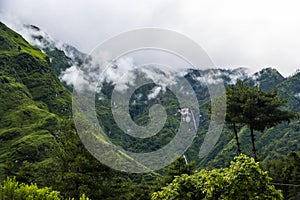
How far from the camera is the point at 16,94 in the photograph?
139 meters

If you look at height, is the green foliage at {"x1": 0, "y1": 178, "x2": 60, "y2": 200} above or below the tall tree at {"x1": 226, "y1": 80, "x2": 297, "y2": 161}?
below

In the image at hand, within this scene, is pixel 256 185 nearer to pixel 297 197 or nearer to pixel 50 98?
pixel 297 197

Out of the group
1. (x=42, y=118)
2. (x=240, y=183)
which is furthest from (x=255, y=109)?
(x=42, y=118)

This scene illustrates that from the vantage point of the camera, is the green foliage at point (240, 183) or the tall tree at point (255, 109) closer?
the green foliage at point (240, 183)

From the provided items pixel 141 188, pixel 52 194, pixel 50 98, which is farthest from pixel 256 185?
pixel 50 98

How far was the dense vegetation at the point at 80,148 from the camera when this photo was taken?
1606cm

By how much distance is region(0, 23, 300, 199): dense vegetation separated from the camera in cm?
1606

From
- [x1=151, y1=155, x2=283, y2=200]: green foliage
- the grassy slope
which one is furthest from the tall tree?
the grassy slope

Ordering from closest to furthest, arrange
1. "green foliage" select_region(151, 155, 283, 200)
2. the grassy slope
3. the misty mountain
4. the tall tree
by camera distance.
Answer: "green foliage" select_region(151, 155, 283, 200), the tall tree, the misty mountain, the grassy slope

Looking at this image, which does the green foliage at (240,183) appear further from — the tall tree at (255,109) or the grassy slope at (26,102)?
the grassy slope at (26,102)

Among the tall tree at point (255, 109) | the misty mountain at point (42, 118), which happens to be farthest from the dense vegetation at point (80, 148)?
the tall tree at point (255, 109)

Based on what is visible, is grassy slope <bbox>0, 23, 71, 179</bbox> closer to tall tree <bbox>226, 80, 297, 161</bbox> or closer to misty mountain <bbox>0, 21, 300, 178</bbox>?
misty mountain <bbox>0, 21, 300, 178</bbox>

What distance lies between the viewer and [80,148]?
3306 cm

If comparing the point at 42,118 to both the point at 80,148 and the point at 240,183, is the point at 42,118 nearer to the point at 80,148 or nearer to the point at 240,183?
the point at 80,148
